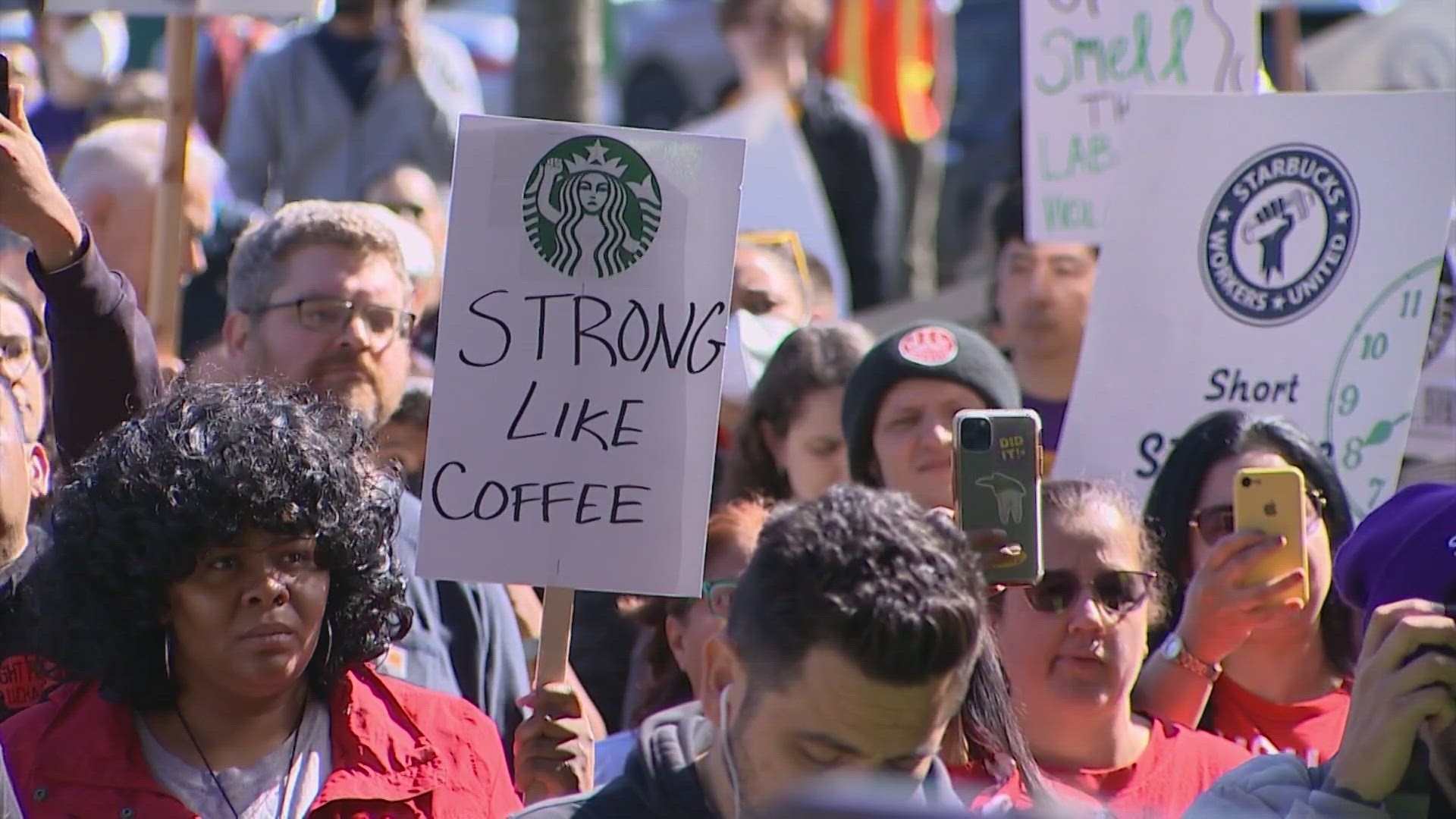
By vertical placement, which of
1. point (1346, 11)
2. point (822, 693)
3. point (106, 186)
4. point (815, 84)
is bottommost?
point (822, 693)

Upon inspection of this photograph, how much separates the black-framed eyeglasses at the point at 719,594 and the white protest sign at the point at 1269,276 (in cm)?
92

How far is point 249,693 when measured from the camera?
3.14 metres

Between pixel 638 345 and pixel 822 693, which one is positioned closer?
pixel 822 693

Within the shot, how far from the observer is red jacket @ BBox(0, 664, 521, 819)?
3002mm

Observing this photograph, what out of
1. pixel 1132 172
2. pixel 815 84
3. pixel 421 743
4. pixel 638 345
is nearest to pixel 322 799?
pixel 421 743

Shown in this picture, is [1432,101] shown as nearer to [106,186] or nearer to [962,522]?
[962,522]

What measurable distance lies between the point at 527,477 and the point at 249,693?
616 mm

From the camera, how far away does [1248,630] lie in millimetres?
3953

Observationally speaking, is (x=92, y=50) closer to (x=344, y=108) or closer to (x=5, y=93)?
(x=344, y=108)

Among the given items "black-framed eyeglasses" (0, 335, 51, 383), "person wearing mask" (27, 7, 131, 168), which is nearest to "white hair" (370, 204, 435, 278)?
"black-framed eyeglasses" (0, 335, 51, 383)

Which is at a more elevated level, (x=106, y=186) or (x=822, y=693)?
(x=106, y=186)

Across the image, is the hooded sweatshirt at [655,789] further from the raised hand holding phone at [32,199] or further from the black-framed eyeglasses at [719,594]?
the raised hand holding phone at [32,199]

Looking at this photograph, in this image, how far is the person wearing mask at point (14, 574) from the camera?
11.1 feet

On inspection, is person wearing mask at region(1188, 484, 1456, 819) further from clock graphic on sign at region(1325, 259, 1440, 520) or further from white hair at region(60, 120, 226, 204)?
white hair at region(60, 120, 226, 204)
